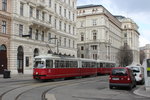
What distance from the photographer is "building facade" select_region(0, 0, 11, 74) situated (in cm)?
4266

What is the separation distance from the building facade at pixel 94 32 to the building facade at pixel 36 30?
32255 mm

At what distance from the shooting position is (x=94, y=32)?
103438 mm

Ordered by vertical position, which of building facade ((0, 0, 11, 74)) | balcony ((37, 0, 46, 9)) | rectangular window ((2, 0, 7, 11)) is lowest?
building facade ((0, 0, 11, 74))

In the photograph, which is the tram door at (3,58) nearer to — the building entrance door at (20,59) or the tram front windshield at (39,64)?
the building entrance door at (20,59)

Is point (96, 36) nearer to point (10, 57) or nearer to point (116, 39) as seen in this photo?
point (116, 39)

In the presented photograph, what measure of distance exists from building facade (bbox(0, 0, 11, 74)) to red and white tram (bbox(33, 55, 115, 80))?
1333 centimetres

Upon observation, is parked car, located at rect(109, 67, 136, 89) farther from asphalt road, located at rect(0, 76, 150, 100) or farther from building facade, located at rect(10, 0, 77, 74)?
building facade, located at rect(10, 0, 77, 74)

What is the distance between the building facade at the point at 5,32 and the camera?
42656 mm

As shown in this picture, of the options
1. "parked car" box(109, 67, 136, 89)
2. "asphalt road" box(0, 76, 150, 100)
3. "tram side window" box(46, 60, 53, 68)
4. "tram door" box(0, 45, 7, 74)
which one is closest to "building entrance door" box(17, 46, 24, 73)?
"tram door" box(0, 45, 7, 74)

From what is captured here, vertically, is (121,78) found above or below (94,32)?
below

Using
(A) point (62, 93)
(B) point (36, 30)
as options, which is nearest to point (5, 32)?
(B) point (36, 30)

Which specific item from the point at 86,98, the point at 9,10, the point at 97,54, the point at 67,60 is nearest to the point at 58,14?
the point at 9,10

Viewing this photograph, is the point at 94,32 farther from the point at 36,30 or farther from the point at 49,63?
the point at 49,63

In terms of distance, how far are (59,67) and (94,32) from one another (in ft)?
240
